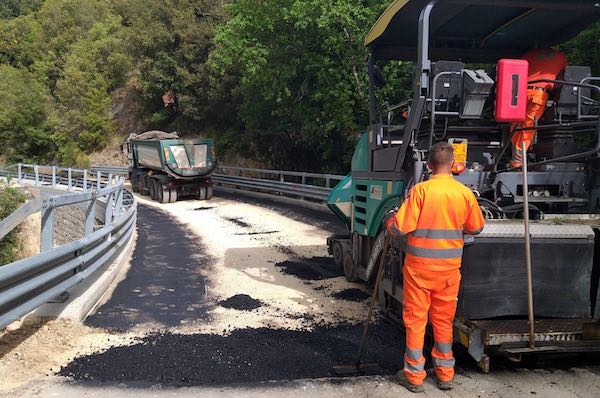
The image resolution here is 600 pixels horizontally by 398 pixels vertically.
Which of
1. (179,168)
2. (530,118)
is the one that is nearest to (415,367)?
(530,118)

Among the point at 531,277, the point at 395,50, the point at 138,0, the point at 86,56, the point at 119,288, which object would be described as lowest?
the point at 119,288

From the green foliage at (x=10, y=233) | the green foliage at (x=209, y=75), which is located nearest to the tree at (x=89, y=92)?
the green foliage at (x=209, y=75)

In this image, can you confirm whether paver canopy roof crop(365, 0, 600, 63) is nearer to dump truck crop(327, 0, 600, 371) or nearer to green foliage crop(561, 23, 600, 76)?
dump truck crop(327, 0, 600, 371)

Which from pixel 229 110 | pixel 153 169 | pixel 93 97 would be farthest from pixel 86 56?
pixel 153 169

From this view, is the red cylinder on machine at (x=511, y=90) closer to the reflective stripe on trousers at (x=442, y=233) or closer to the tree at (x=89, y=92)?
the reflective stripe on trousers at (x=442, y=233)

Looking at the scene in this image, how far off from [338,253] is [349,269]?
0.58 metres

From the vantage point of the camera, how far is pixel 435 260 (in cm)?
362

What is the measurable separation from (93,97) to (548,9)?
46714mm

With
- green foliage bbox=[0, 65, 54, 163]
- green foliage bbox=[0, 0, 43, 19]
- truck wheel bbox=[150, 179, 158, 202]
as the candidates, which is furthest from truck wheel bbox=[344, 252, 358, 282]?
green foliage bbox=[0, 0, 43, 19]

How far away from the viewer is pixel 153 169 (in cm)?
2352

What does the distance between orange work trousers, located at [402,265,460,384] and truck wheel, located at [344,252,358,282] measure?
3251 mm

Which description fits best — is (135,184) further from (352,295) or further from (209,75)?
(352,295)

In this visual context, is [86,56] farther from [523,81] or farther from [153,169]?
[523,81]

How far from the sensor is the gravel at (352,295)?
251 inches
